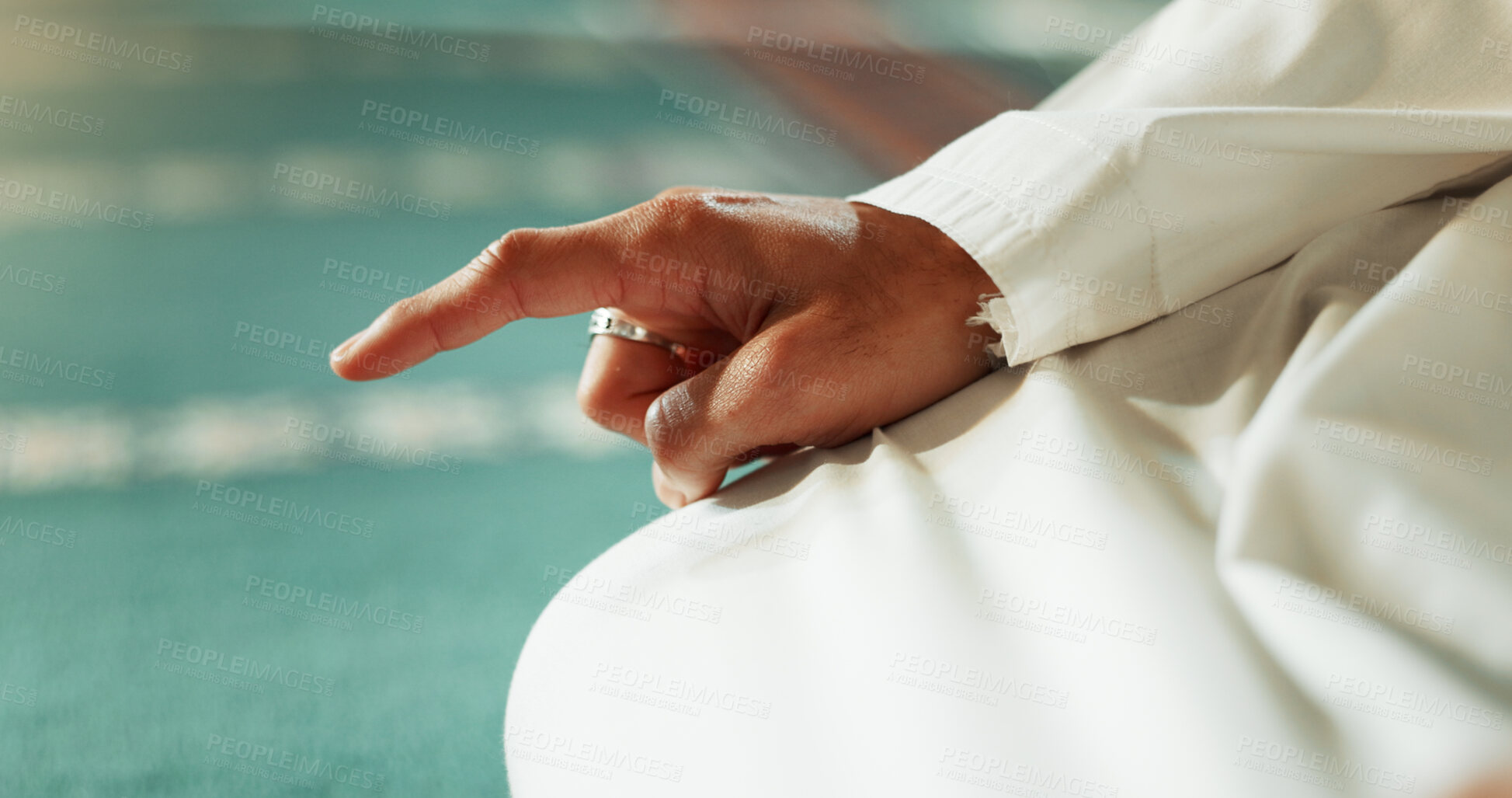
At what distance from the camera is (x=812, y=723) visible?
1.30ft

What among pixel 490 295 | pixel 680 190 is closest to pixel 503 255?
pixel 490 295

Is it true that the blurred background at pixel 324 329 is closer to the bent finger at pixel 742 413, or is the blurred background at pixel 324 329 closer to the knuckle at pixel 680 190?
the bent finger at pixel 742 413

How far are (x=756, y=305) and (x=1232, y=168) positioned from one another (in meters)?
0.28

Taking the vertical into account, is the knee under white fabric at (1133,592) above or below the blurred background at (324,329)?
above

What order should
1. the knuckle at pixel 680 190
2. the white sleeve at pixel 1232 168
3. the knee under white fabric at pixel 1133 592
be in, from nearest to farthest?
the knee under white fabric at pixel 1133 592, the white sleeve at pixel 1232 168, the knuckle at pixel 680 190

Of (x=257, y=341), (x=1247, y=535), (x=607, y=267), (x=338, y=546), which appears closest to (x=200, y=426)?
(x=257, y=341)

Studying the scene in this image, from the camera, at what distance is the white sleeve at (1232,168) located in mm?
517

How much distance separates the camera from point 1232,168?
0.52 meters

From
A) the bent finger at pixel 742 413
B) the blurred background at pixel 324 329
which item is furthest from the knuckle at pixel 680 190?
the blurred background at pixel 324 329

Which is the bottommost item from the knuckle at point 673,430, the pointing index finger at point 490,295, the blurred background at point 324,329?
the blurred background at point 324,329

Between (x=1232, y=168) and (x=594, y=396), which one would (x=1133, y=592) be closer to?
(x=1232, y=168)

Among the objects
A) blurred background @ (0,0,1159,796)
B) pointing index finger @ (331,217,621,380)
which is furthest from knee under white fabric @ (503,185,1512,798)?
blurred background @ (0,0,1159,796)

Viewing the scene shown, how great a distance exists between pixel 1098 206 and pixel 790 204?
19 cm

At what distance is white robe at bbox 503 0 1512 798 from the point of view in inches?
13.6
